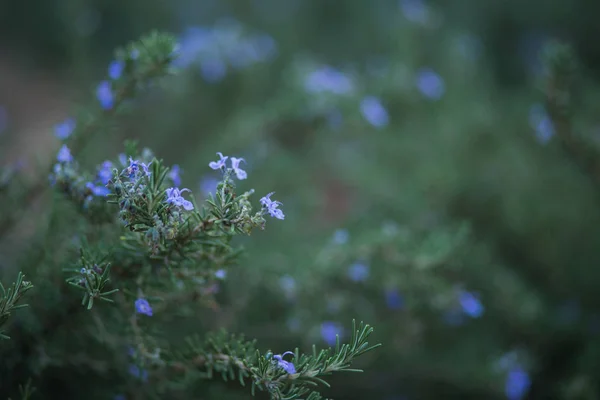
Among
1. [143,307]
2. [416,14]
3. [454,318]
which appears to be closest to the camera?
[143,307]

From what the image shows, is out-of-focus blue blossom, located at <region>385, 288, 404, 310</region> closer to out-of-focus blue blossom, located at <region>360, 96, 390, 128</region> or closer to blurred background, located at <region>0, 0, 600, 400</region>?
blurred background, located at <region>0, 0, 600, 400</region>

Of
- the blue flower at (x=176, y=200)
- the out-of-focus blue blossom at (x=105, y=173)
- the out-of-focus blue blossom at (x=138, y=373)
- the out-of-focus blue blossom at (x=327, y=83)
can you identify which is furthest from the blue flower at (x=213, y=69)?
the blue flower at (x=176, y=200)

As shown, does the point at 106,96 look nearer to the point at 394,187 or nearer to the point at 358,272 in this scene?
the point at 358,272

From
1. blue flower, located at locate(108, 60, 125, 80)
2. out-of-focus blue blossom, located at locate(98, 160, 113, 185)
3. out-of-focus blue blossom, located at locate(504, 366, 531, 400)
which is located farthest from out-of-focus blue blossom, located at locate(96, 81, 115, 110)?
out-of-focus blue blossom, located at locate(504, 366, 531, 400)

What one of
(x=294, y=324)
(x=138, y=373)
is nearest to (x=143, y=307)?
(x=138, y=373)

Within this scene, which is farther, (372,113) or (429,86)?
(429,86)

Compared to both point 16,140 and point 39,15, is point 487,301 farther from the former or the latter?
point 39,15
